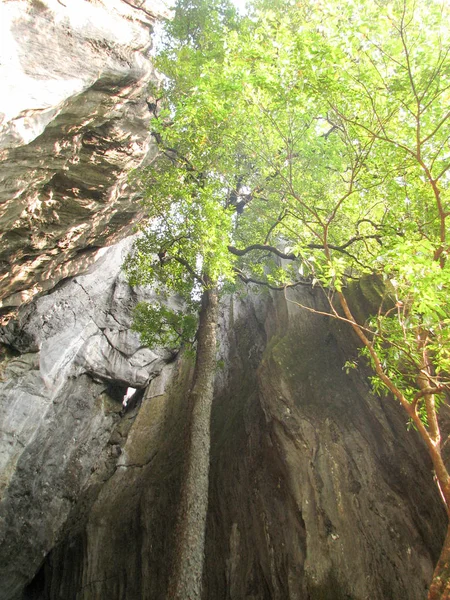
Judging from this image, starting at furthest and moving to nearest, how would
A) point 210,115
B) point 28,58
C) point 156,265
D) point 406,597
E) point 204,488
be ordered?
point 156,265 → point 210,115 → point 204,488 → point 406,597 → point 28,58

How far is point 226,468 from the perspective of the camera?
1127 centimetres

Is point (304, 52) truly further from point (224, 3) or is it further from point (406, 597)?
point (224, 3)

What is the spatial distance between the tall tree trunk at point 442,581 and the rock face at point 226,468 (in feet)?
12.5

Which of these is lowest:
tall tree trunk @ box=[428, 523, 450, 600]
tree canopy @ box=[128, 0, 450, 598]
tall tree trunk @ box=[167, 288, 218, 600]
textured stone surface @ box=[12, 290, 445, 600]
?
textured stone surface @ box=[12, 290, 445, 600]

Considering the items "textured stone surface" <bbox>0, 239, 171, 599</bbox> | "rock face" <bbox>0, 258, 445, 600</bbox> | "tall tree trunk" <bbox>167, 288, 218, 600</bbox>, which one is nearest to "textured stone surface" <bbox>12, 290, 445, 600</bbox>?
"rock face" <bbox>0, 258, 445, 600</bbox>

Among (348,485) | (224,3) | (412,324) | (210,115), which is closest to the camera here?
(412,324)

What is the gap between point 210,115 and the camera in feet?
31.7

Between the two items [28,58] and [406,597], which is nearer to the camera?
[28,58]

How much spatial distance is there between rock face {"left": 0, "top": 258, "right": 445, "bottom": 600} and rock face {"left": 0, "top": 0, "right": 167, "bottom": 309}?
4.56m

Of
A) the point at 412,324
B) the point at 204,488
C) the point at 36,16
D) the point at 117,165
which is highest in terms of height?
the point at 36,16

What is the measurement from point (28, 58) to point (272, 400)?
32.9ft

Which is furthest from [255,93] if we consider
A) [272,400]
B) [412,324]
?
[272,400]

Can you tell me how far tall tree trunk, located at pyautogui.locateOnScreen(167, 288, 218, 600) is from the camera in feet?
21.9

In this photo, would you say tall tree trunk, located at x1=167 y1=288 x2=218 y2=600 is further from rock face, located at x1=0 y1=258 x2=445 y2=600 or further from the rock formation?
the rock formation
